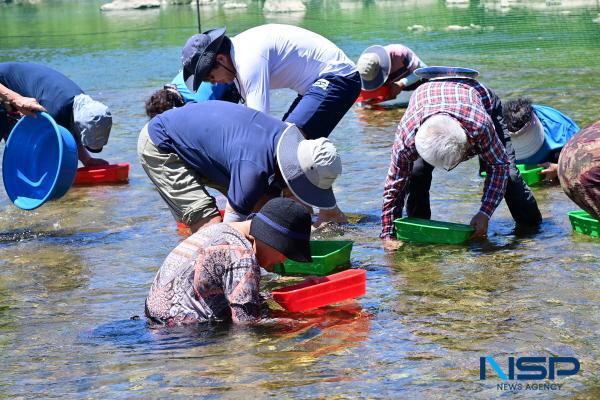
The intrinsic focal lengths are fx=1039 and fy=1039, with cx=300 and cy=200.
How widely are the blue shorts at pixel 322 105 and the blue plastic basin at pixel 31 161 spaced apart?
1.87 metres

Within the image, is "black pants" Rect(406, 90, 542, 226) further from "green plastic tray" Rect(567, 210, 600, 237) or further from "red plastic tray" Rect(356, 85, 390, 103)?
"red plastic tray" Rect(356, 85, 390, 103)

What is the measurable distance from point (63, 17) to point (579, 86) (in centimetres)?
2304

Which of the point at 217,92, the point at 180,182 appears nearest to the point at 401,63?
the point at 217,92

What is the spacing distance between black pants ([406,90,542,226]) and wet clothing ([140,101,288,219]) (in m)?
1.39

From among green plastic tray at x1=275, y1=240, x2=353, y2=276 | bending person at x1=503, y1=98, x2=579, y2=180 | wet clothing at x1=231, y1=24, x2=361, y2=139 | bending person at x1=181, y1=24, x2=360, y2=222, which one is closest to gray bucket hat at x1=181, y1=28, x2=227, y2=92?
bending person at x1=181, y1=24, x2=360, y2=222

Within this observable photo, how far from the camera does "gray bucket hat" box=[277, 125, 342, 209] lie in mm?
5039

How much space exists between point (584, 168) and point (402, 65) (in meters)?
7.26

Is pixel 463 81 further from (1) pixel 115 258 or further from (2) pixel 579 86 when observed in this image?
(2) pixel 579 86

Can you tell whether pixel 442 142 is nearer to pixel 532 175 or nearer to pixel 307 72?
pixel 307 72

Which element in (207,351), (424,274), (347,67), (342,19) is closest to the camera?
(207,351)

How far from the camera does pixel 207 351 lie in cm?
464

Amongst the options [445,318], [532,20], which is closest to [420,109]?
[445,318]

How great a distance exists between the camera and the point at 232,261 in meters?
4.64

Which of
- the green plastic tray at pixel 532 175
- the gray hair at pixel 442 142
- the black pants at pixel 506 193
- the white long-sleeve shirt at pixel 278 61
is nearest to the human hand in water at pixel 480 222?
the black pants at pixel 506 193
